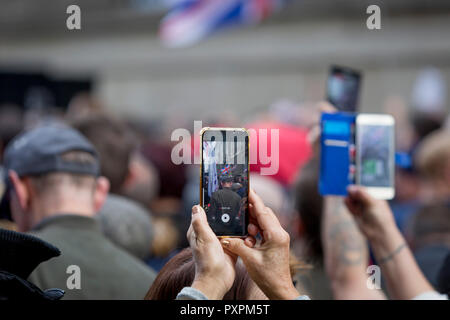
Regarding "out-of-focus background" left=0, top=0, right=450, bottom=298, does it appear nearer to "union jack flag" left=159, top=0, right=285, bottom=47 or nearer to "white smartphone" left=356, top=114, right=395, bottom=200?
"union jack flag" left=159, top=0, right=285, bottom=47

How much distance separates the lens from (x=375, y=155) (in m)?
2.10

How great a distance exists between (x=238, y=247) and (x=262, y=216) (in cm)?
8

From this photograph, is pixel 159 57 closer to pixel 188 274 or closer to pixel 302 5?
pixel 302 5

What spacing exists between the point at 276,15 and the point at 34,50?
24.0 feet

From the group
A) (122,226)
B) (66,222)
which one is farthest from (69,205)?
(122,226)

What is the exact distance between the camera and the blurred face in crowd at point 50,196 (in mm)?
2201

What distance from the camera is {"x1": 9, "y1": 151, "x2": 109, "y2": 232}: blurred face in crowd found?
2.20 m

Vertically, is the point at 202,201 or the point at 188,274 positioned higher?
the point at 202,201

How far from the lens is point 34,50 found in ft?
59.8

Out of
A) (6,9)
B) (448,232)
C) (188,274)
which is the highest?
(6,9)

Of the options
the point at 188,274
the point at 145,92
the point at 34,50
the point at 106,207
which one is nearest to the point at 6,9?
the point at 34,50

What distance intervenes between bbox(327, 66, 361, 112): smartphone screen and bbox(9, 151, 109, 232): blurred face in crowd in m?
0.90

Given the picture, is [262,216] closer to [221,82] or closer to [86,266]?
[86,266]

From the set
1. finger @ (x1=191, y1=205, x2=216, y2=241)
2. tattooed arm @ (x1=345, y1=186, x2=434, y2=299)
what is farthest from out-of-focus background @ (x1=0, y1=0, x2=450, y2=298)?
finger @ (x1=191, y1=205, x2=216, y2=241)
